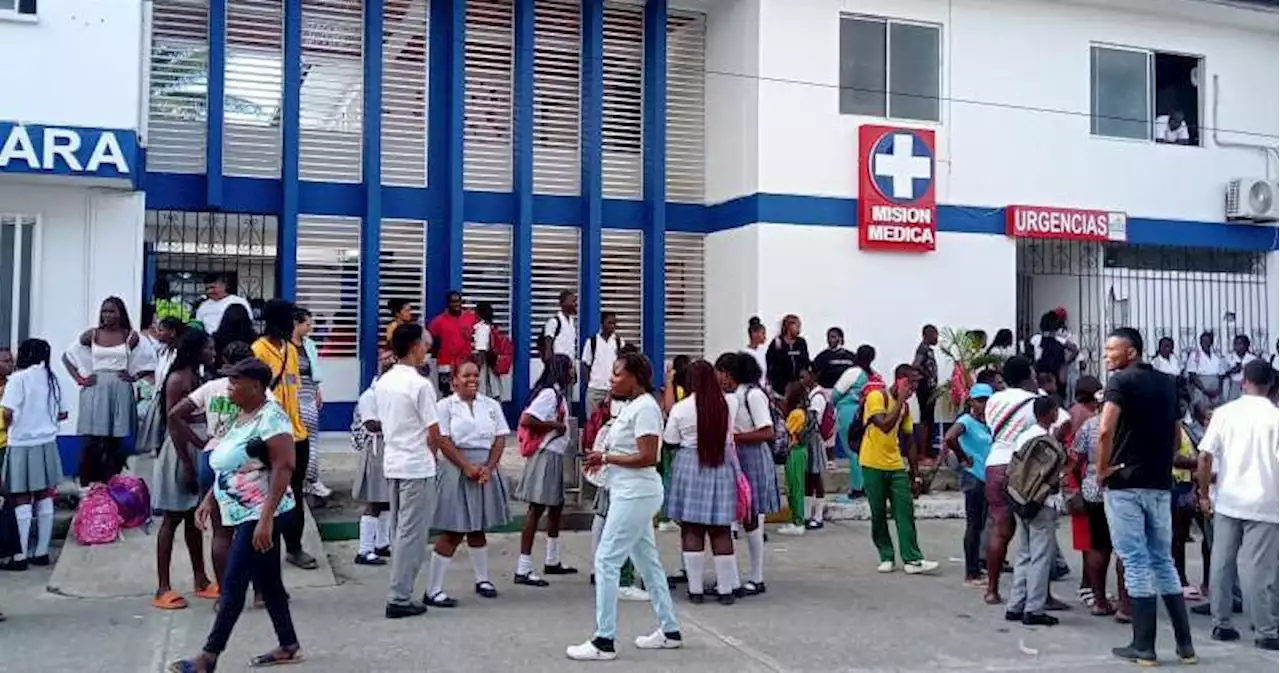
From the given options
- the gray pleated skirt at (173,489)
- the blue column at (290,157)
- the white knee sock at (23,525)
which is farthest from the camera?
the blue column at (290,157)

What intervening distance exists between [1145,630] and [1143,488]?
806mm

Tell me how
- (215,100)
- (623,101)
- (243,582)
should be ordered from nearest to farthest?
1. (243,582)
2. (215,100)
3. (623,101)

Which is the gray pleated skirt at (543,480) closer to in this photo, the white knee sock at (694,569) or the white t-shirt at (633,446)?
the white knee sock at (694,569)

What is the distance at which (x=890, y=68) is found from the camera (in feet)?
48.5

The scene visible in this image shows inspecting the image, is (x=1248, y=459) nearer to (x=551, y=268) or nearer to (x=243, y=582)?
(x=243, y=582)

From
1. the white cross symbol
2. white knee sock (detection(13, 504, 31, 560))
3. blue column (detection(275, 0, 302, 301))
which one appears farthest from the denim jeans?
the white cross symbol

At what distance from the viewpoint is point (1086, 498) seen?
7625mm

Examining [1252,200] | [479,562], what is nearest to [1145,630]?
[479,562]

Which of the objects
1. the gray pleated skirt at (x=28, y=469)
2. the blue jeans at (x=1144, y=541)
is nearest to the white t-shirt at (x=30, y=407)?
the gray pleated skirt at (x=28, y=469)

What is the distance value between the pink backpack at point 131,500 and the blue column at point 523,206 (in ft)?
17.1

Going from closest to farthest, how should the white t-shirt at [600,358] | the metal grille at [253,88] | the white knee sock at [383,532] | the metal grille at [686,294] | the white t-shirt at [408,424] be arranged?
1. the white t-shirt at [408,424]
2. the white knee sock at [383,532]
3. the white t-shirt at [600,358]
4. the metal grille at [253,88]
5. the metal grille at [686,294]

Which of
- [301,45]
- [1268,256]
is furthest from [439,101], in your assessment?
[1268,256]

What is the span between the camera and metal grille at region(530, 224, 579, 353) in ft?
47.2

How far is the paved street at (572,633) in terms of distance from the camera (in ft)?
21.1
